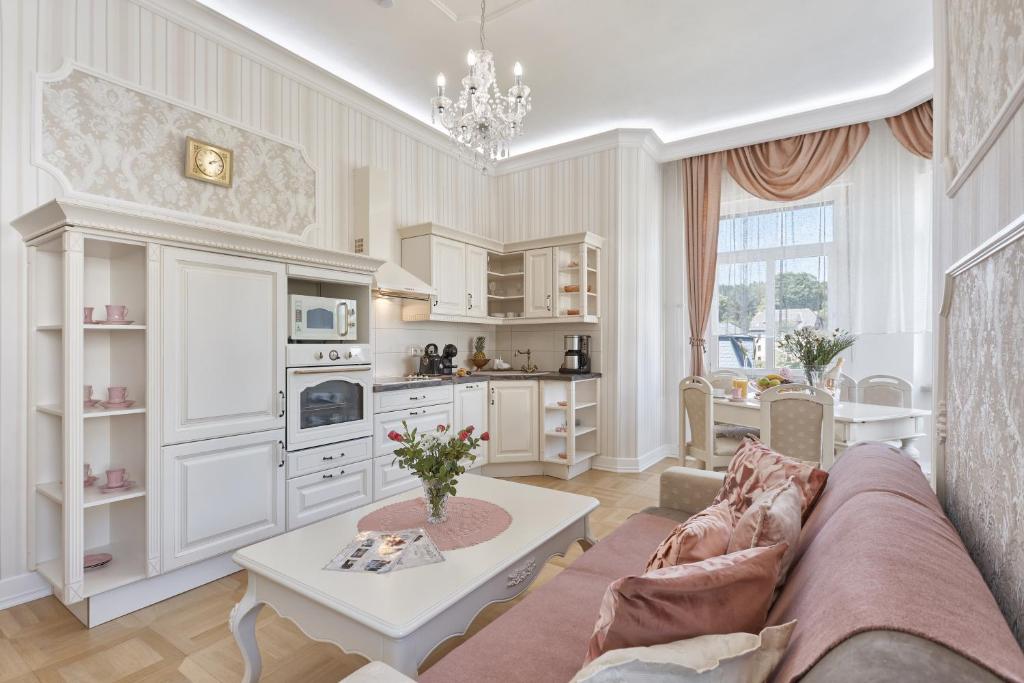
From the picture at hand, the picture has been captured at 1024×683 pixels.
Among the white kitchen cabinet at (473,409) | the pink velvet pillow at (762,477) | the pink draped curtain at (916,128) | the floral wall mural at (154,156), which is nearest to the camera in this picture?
the pink velvet pillow at (762,477)

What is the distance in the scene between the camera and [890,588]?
0.66 metres

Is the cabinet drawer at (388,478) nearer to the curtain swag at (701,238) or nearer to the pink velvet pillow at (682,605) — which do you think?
the pink velvet pillow at (682,605)

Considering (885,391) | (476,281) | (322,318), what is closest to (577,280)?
(476,281)

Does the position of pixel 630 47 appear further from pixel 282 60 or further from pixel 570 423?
pixel 570 423

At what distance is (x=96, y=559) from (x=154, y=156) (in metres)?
2.17

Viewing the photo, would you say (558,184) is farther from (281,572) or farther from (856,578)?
(856,578)

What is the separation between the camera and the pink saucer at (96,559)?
2.30 m

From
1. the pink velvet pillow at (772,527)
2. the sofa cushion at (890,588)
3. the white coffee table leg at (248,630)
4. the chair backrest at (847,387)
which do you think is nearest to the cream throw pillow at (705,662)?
the sofa cushion at (890,588)

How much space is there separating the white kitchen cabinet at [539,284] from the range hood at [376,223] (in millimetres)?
1243

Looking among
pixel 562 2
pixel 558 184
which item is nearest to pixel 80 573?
pixel 562 2

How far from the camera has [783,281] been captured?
16.0ft

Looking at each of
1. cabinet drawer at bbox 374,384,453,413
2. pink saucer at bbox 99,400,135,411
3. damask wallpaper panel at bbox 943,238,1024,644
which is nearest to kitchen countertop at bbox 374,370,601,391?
cabinet drawer at bbox 374,384,453,413

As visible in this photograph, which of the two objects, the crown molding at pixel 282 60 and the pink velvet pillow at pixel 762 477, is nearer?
the pink velvet pillow at pixel 762 477

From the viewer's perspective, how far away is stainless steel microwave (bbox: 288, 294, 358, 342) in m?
2.98
